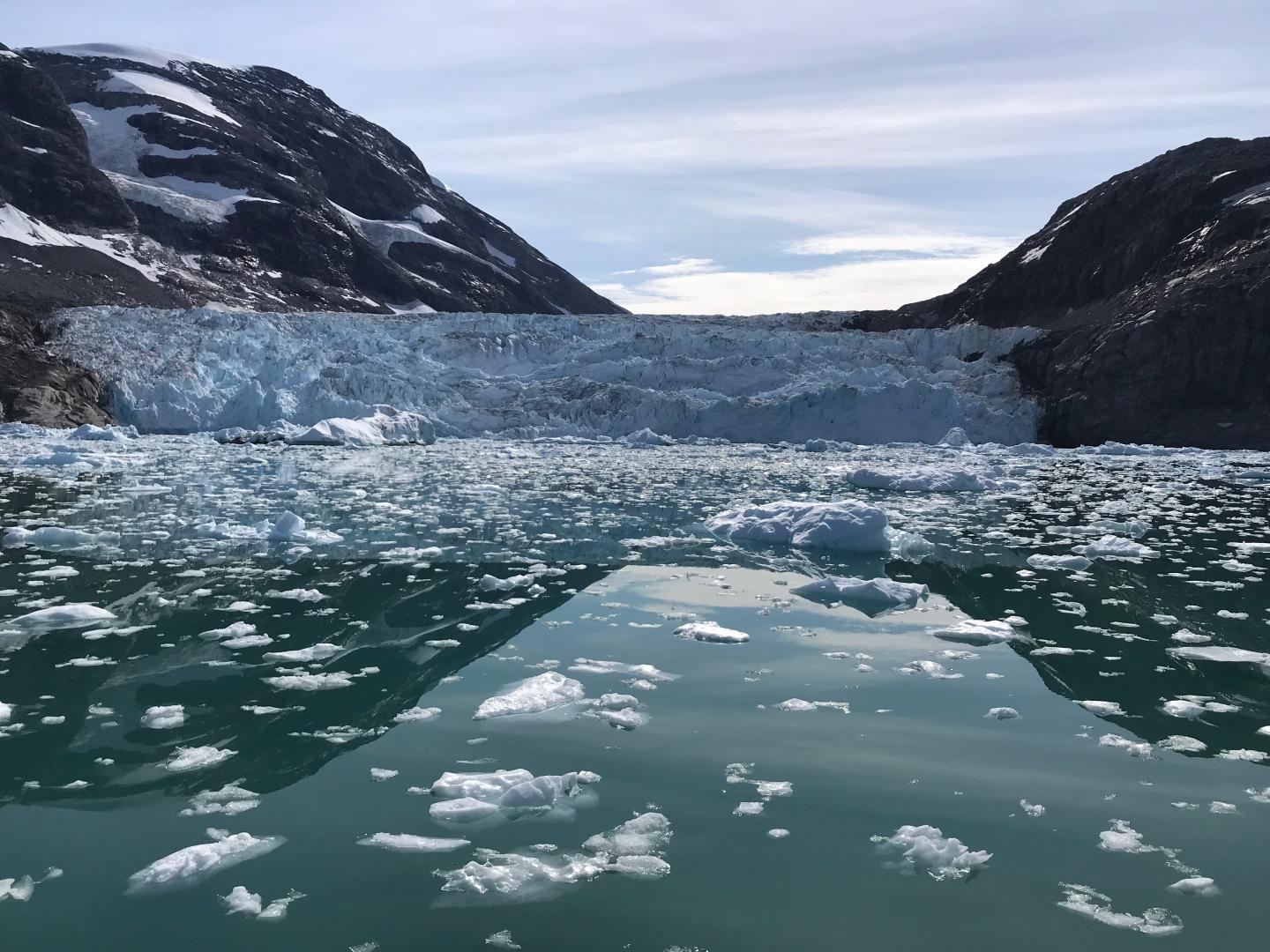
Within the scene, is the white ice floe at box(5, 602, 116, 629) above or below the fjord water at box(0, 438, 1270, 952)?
above

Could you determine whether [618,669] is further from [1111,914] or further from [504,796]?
[1111,914]

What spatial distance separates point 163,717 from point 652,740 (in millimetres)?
2172

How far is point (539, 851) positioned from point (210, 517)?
8.68 m

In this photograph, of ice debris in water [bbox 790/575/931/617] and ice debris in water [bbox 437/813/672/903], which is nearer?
→ ice debris in water [bbox 437/813/672/903]

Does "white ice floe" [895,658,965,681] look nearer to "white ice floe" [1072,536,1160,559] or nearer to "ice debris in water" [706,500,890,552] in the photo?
"ice debris in water" [706,500,890,552]

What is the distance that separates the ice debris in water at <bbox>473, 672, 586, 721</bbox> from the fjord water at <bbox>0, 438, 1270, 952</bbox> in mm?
110

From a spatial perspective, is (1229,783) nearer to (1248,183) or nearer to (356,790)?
(356,790)

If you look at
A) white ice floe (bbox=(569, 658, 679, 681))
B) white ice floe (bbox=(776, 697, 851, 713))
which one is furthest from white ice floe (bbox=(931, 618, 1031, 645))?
white ice floe (bbox=(569, 658, 679, 681))

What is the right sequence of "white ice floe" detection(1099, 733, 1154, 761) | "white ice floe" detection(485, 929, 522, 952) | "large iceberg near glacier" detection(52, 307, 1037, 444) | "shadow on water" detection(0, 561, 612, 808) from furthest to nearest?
"large iceberg near glacier" detection(52, 307, 1037, 444) → "white ice floe" detection(1099, 733, 1154, 761) → "shadow on water" detection(0, 561, 612, 808) → "white ice floe" detection(485, 929, 522, 952)

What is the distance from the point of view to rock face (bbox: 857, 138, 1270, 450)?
28250 millimetres

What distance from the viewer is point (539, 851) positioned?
10.2ft

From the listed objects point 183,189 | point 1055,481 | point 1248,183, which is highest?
point 183,189

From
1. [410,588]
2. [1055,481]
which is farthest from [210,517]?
[1055,481]

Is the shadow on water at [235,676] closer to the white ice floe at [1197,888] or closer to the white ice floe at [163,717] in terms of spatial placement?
the white ice floe at [163,717]
